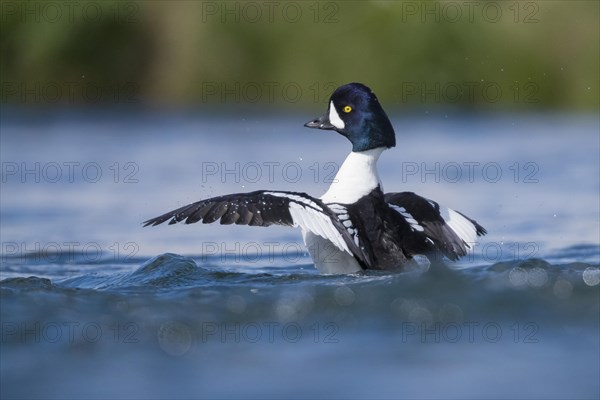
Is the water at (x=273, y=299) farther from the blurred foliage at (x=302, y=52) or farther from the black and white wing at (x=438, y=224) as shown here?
the blurred foliage at (x=302, y=52)

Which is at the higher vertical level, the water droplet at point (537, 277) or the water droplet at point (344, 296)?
the water droplet at point (537, 277)

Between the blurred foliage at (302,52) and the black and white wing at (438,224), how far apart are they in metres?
10.1

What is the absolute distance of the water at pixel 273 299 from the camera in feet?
17.8

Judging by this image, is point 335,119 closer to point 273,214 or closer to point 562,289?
point 273,214

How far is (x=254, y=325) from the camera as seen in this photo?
630 cm

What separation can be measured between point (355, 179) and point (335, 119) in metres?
0.56

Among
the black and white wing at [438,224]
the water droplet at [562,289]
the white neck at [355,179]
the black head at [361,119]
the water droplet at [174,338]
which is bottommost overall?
the water droplet at [174,338]

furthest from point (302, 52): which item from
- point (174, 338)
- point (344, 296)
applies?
point (174, 338)

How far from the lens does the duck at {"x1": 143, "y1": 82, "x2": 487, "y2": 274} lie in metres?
6.84

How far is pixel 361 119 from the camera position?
7.65m

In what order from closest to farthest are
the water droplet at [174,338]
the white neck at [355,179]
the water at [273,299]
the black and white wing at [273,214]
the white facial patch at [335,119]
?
1. the water at [273,299]
2. the water droplet at [174,338]
3. the black and white wing at [273,214]
4. the white neck at [355,179]
5. the white facial patch at [335,119]

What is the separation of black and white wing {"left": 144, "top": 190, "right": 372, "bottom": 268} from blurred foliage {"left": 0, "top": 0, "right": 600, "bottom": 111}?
10851 mm

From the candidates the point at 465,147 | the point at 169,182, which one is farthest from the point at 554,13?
the point at 169,182

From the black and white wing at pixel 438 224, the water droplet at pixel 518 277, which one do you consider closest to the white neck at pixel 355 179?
the black and white wing at pixel 438 224
